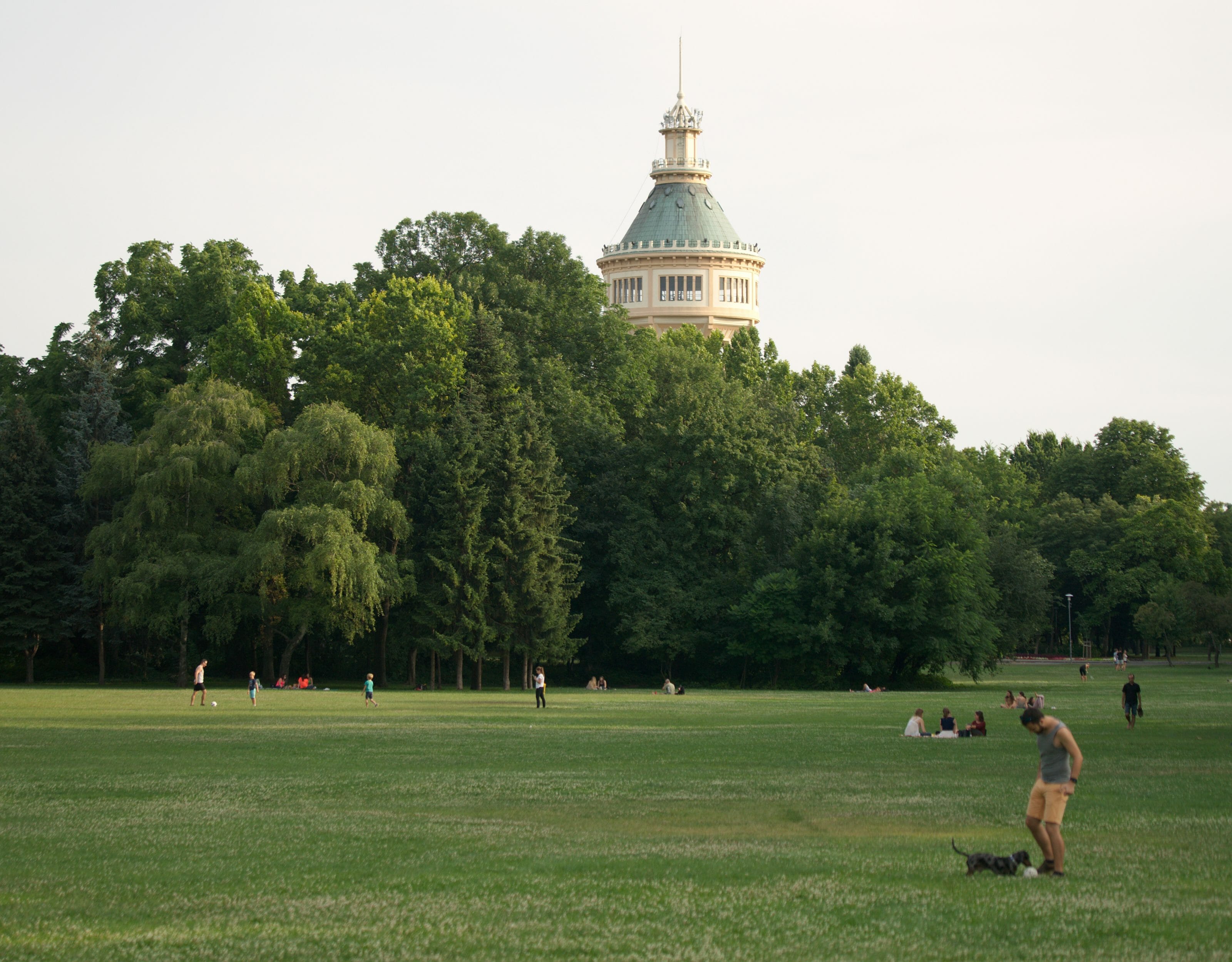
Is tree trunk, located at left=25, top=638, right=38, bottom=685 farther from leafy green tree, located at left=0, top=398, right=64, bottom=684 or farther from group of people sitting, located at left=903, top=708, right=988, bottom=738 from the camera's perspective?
group of people sitting, located at left=903, top=708, right=988, bottom=738

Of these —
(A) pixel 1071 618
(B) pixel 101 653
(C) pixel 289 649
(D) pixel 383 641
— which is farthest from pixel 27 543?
(A) pixel 1071 618

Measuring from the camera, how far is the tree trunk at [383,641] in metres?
65.4

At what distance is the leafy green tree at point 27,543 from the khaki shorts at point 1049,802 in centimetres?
5906

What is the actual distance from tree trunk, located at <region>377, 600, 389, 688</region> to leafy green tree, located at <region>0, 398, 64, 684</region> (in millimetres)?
14434

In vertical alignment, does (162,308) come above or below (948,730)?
above

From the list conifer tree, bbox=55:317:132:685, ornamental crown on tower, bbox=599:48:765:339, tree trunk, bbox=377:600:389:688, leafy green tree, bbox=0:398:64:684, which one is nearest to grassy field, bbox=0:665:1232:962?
tree trunk, bbox=377:600:389:688

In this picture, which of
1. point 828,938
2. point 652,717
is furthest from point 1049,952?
point 652,717

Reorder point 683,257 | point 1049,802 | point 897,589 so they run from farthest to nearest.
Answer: point 683,257 < point 897,589 < point 1049,802

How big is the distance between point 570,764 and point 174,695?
1257 inches

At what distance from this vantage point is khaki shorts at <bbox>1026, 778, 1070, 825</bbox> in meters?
13.7

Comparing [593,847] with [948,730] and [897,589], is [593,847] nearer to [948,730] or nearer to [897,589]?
[948,730]

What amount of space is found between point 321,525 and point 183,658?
34.4 feet

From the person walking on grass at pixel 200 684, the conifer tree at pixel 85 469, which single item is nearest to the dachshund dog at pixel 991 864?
the person walking on grass at pixel 200 684

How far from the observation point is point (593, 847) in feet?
51.9
